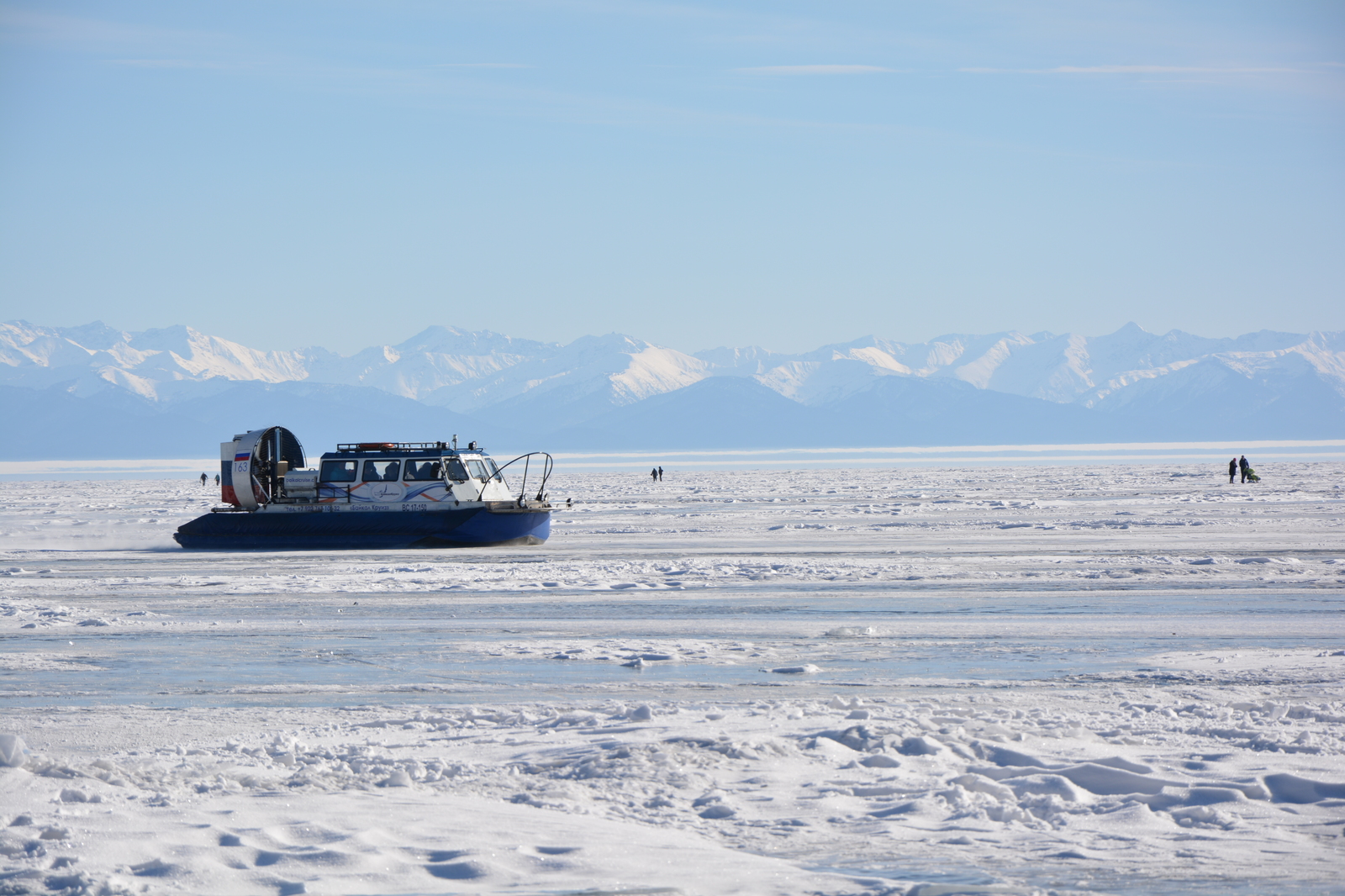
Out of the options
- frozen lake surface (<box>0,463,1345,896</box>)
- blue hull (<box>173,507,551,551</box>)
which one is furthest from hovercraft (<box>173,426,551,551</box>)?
frozen lake surface (<box>0,463,1345,896</box>)

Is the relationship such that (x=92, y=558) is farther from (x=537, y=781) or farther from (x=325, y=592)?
(x=537, y=781)

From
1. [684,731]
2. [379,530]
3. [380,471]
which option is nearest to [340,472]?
[380,471]

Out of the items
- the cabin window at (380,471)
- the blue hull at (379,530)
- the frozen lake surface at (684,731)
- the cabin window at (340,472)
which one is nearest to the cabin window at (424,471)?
the cabin window at (380,471)

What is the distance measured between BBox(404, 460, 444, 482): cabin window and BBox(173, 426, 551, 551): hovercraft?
1 centimetres

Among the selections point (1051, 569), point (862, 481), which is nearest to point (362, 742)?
point (1051, 569)

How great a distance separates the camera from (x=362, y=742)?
779 cm

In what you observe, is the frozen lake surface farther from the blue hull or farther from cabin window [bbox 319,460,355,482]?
cabin window [bbox 319,460,355,482]

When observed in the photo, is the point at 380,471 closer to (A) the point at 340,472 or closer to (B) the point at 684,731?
(A) the point at 340,472

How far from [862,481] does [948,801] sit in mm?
58939

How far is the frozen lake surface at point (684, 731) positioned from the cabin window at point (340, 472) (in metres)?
6.17

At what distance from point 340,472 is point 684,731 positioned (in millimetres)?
16970

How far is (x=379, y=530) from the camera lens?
76.0ft

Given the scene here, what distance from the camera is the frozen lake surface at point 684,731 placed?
18.8ft

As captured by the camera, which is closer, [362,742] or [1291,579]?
[362,742]
